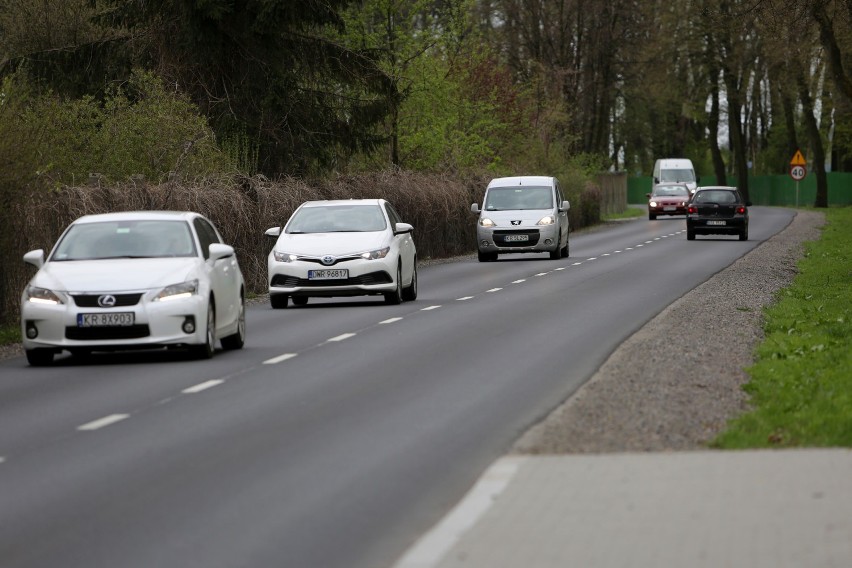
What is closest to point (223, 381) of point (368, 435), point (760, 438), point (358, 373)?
point (358, 373)

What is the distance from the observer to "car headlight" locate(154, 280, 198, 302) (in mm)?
16125

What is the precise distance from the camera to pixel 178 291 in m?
16.2

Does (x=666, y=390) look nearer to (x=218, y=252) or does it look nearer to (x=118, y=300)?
(x=118, y=300)

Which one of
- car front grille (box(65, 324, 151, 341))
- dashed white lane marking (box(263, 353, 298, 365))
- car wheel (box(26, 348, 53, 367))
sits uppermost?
car front grille (box(65, 324, 151, 341))

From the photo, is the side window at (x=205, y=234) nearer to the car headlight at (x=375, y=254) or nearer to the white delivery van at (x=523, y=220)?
the car headlight at (x=375, y=254)

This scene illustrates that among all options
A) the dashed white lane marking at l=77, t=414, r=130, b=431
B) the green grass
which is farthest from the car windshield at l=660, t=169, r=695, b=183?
the dashed white lane marking at l=77, t=414, r=130, b=431

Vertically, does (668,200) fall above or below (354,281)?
below

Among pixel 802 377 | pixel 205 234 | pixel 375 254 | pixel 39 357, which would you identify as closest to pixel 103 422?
pixel 39 357

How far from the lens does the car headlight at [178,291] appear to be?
1612 cm

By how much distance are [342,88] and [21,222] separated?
1873 centimetres

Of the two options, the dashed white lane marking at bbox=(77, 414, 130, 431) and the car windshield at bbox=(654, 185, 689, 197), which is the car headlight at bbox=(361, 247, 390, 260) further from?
the car windshield at bbox=(654, 185, 689, 197)

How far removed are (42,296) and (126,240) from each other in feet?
4.43

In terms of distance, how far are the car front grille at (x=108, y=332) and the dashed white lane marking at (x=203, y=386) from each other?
1858 mm

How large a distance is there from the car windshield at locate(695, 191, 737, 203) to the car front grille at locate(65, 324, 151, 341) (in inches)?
1388
